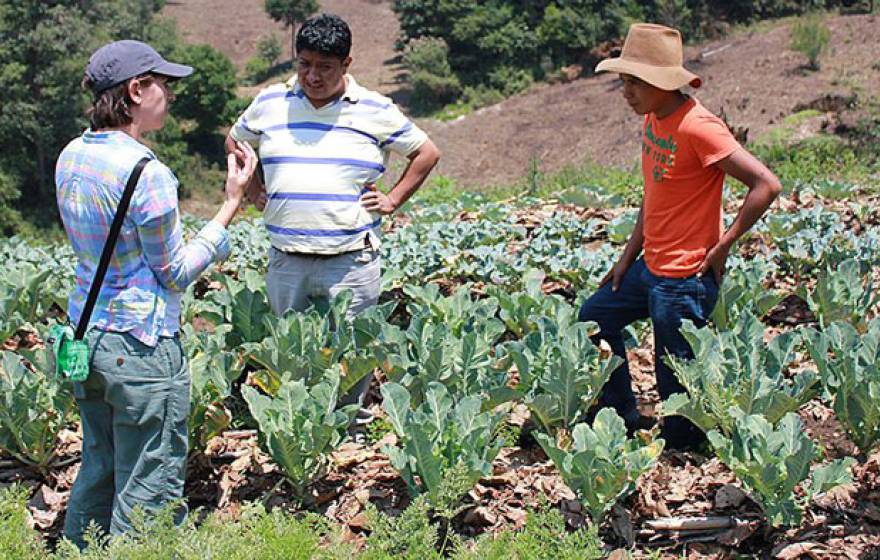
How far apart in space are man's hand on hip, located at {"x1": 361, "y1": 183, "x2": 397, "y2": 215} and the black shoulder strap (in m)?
1.32

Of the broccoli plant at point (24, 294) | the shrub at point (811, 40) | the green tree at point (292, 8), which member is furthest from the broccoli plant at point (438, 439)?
the green tree at point (292, 8)

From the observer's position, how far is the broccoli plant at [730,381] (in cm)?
346

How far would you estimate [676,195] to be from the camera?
11.7 feet

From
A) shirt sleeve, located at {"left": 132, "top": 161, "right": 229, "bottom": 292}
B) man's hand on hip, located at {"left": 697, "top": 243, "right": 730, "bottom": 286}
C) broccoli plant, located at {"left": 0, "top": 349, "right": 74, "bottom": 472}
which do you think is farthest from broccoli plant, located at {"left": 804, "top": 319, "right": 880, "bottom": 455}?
broccoli plant, located at {"left": 0, "top": 349, "right": 74, "bottom": 472}

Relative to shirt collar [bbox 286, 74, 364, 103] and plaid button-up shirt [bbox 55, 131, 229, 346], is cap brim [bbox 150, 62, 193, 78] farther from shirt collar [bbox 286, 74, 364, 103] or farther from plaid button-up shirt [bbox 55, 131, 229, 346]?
shirt collar [bbox 286, 74, 364, 103]

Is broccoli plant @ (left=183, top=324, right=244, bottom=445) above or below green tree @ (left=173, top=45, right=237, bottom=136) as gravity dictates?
above

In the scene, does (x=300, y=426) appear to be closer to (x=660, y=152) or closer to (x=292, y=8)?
(x=660, y=152)

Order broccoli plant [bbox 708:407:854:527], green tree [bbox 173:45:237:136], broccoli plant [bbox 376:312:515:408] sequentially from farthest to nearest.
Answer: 1. green tree [bbox 173:45:237:136]
2. broccoli plant [bbox 376:312:515:408]
3. broccoli plant [bbox 708:407:854:527]

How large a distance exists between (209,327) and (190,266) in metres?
2.63

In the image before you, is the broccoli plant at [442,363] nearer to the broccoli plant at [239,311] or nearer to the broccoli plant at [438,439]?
the broccoli plant at [438,439]

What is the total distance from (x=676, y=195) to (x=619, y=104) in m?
22.0

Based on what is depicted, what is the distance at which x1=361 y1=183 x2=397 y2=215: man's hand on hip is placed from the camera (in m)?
3.98

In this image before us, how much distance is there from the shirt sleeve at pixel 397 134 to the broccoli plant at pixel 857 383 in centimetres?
188

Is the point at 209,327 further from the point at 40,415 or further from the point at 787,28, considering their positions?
the point at 787,28
